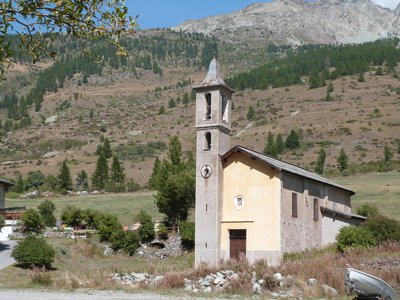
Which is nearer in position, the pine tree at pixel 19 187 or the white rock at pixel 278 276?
the white rock at pixel 278 276

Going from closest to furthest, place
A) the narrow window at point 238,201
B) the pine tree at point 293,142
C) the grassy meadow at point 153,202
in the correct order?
1. the narrow window at point 238,201
2. the grassy meadow at point 153,202
3. the pine tree at point 293,142

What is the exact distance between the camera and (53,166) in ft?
357

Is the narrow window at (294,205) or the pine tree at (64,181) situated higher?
the pine tree at (64,181)

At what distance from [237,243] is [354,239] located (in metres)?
7.17

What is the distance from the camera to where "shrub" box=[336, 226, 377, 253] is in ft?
110

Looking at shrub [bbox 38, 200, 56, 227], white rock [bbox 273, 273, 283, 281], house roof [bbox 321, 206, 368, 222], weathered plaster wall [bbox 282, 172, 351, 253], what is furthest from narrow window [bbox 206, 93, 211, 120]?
shrub [bbox 38, 200, 56, 227]

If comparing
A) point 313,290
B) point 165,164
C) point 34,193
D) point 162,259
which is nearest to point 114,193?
point 34,193

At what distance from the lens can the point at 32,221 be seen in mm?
46969

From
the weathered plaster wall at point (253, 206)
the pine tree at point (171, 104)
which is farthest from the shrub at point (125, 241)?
the pine tree at point (171, 104)

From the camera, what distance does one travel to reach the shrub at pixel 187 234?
4353 centimetres

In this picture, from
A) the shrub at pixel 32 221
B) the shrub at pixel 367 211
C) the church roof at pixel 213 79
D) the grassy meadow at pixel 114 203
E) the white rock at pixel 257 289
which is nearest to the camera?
the white rock at pixel 257 289

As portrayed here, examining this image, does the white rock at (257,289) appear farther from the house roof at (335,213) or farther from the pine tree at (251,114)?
the pine tree at (251,114)

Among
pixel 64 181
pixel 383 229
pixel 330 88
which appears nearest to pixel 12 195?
pixel 64 181

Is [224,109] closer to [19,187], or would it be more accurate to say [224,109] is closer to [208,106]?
[208,106]
